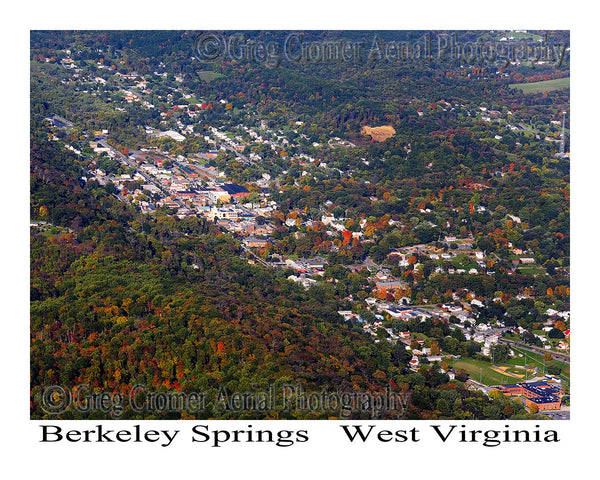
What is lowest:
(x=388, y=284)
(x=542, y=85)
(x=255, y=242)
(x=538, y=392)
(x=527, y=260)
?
(x=538, y=392)

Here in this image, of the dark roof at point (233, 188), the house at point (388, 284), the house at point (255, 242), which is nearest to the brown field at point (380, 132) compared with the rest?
the dark roof at point (233, 188)

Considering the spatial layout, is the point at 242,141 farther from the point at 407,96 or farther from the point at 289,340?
the point at 289,340

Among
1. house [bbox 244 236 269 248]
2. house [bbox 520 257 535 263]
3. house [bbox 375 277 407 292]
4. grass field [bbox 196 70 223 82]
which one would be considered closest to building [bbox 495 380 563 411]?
house [bbox 375 277 407 292]

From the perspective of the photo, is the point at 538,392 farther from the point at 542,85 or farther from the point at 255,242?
the point at 542,85

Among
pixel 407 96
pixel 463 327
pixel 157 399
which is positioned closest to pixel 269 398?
pixel 157 399

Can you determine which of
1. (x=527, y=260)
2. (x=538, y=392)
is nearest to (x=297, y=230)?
(x=527, y=260)
